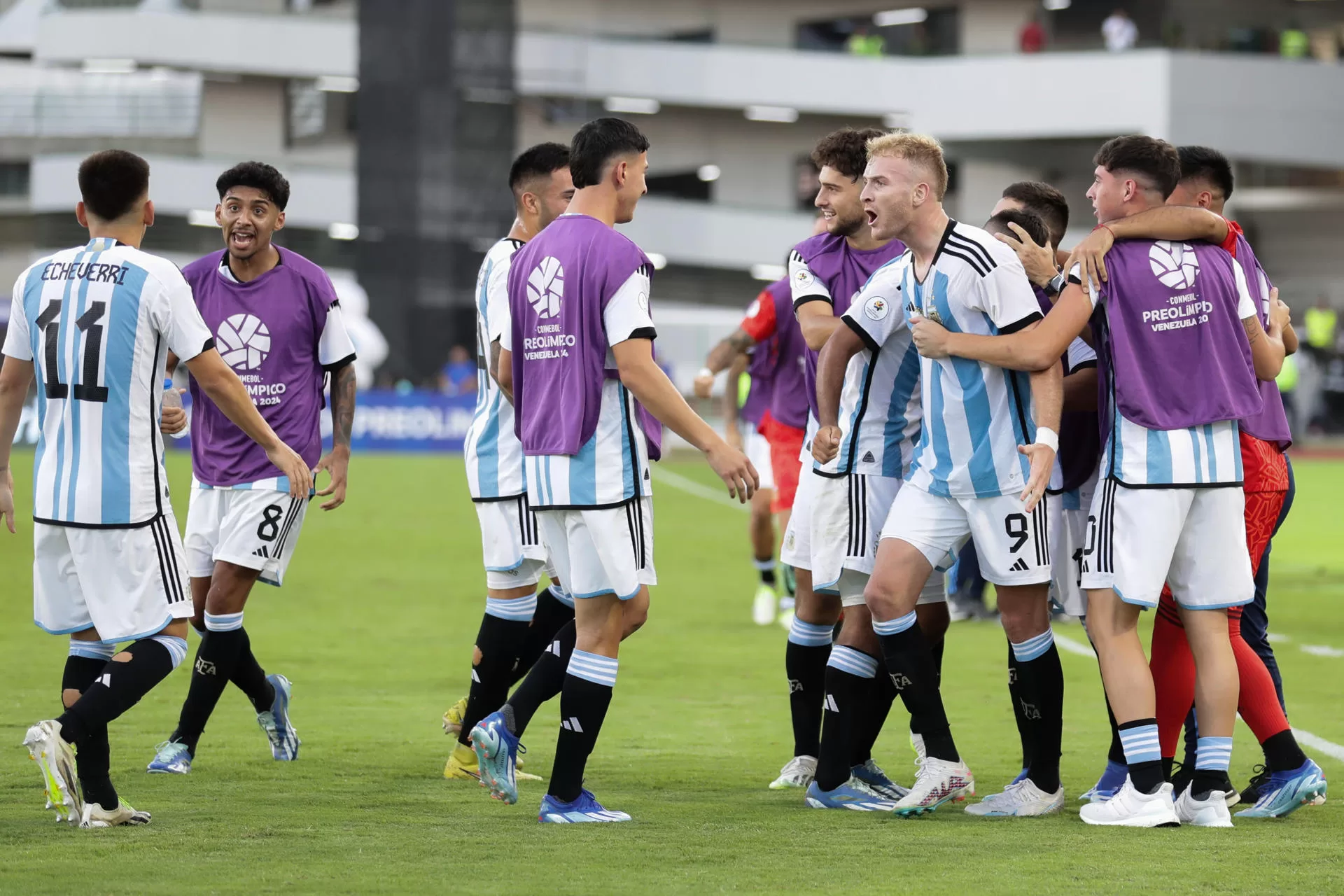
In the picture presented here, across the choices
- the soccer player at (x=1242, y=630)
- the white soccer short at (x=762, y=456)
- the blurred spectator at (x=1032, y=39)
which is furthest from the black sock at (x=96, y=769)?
the blurred spectator at (x=1032, y=39)

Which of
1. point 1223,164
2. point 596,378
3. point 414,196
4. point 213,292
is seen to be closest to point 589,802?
point 596,378

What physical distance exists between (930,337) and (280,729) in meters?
3.03

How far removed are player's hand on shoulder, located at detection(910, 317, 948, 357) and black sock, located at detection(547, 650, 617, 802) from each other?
146 centimetres

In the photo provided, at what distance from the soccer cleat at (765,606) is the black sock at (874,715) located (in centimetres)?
539

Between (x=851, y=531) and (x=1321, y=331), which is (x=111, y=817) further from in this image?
(x=1321, y=331)

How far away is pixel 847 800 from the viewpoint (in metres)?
5.85

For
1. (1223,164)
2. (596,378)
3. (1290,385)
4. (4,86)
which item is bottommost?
(1290,385)

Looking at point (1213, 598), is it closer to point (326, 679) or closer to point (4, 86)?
point (326, 679)

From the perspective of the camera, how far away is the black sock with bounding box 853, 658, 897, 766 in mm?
6129

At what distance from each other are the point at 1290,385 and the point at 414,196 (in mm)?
18346

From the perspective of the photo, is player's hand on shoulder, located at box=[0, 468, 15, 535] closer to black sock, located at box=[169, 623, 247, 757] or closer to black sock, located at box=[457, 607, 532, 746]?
black sock, located at box=[169, 623, 247, 757]

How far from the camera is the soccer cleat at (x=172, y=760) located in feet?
20.9

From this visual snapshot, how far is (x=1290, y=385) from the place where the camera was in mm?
30969

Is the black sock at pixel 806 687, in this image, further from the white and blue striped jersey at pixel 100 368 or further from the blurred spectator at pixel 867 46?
the blurred spectator at pixel 867 46
